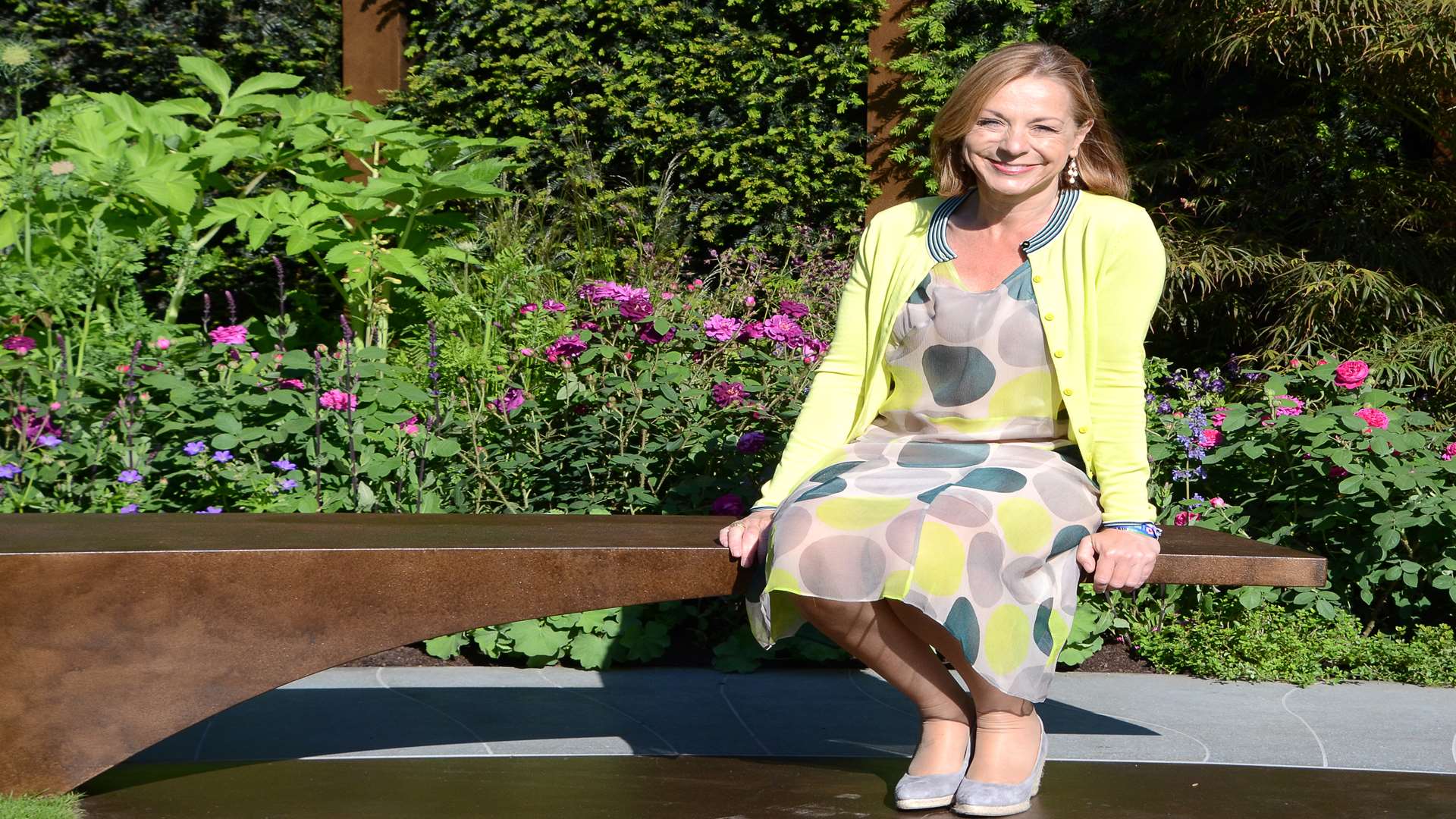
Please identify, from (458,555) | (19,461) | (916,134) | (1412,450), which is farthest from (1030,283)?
(916,134)

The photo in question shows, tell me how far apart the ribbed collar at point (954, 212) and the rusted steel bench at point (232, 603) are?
605mm

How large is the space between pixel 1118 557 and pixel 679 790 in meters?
0.90

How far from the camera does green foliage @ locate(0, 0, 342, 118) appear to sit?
701cm

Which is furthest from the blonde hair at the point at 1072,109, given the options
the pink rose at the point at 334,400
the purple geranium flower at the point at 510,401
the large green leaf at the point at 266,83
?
the large green leaf at the point at 266,83

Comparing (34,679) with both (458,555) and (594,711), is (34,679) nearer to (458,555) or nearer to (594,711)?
(458,555)

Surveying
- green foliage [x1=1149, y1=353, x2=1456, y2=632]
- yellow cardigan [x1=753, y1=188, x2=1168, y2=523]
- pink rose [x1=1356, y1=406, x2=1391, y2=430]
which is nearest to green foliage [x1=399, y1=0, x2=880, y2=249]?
green foliage [x1=1149, y1=353, x2=1456, y2=632]

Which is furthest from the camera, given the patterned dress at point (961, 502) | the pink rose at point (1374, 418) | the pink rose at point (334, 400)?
the pink rose at point (334, 400)

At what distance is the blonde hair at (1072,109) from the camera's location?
2.32m

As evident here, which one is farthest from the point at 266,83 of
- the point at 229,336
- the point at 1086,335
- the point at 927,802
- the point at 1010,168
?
the point at 927,802

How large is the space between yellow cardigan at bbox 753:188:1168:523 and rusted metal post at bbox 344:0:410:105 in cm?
510

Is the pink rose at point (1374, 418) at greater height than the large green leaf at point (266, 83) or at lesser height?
lesser

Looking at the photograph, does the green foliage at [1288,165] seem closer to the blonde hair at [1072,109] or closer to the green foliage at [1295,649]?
the green foliage at [1295,649]

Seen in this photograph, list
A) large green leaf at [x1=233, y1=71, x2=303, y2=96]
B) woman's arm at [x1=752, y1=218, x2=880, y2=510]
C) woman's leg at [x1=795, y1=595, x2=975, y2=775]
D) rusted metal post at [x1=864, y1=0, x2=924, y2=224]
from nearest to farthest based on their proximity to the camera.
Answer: woman's leg at [x1=795, y1=595, x2=975, y2=775], woman's arm at [x1=752, y1=218, x2=880, y2=510], large green leaf at [x1=233, y1=71, x2=303, y2=96], rusted metal post at [x1=864, y1=0, x2=924, y2=224]

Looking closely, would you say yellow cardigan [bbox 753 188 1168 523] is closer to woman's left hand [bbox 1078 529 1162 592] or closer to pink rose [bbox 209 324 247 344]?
woman's left hand [bbox 1078 529 1162 592]
